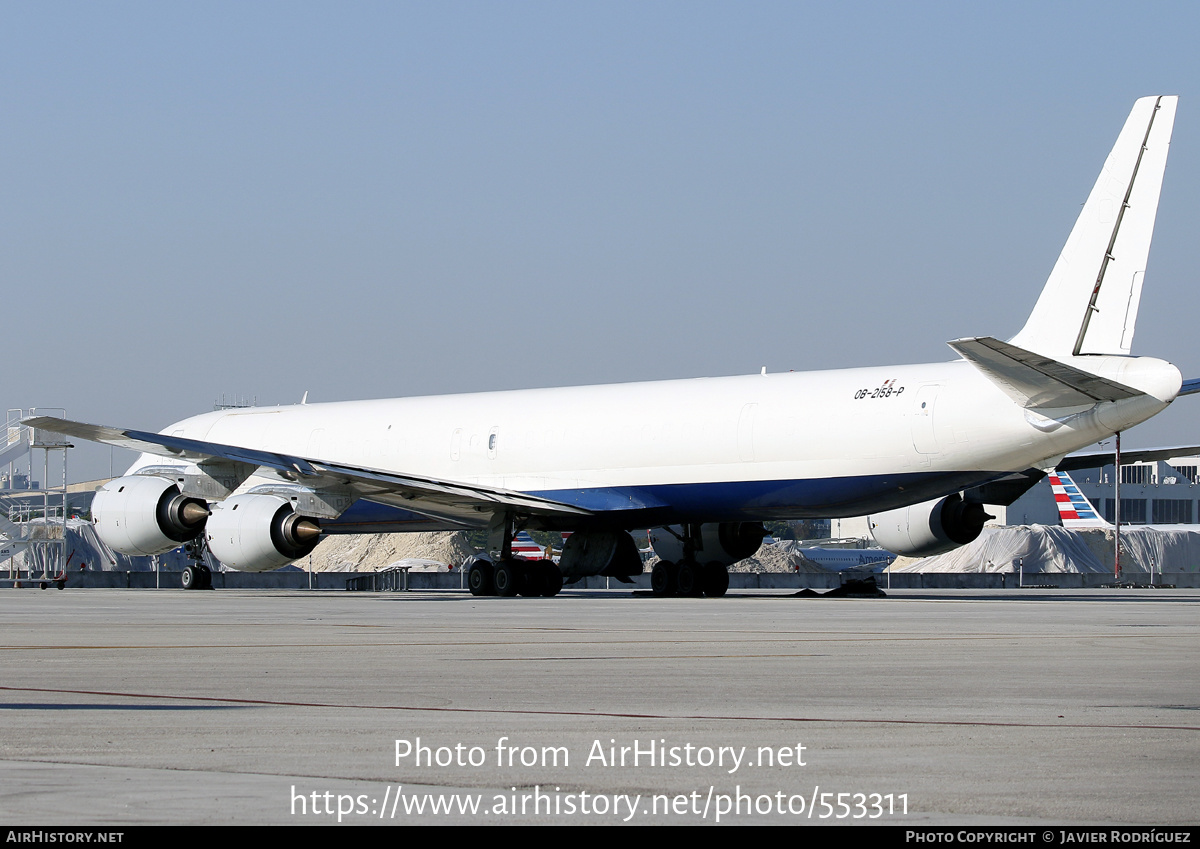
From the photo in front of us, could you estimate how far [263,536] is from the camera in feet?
97.0

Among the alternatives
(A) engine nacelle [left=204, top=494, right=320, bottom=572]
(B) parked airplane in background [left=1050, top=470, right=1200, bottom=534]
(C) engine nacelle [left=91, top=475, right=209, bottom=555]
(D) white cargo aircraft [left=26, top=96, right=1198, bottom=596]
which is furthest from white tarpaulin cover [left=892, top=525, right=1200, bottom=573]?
(A) engine nacelle [left=204, top=494, right=320, bottom=572]

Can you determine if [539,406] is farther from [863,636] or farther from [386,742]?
[386,742]

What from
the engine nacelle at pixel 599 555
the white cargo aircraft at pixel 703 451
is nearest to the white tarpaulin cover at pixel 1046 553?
the engine nacelle at pixel 599 555

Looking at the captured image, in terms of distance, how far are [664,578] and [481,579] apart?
173 inches

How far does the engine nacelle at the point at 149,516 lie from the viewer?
3322 cm

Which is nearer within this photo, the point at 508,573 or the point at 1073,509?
the point at 508,573

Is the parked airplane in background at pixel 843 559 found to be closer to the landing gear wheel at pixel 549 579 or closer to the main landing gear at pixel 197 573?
the main landing gear at pixel 197 573

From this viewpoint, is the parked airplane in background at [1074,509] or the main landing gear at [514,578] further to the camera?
the parked airplane in background at [1074,509]

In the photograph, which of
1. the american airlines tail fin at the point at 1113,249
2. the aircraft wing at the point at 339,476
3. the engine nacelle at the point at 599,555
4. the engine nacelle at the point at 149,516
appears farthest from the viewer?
the engine nacelle at the point at 149,516

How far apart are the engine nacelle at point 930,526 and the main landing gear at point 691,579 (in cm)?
346

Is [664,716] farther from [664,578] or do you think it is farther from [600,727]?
[664,578]

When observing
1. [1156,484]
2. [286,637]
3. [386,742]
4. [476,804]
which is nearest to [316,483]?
[286,637]

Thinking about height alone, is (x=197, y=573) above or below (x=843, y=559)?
above

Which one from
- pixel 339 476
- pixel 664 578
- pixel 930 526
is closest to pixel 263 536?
pixel 339 476
